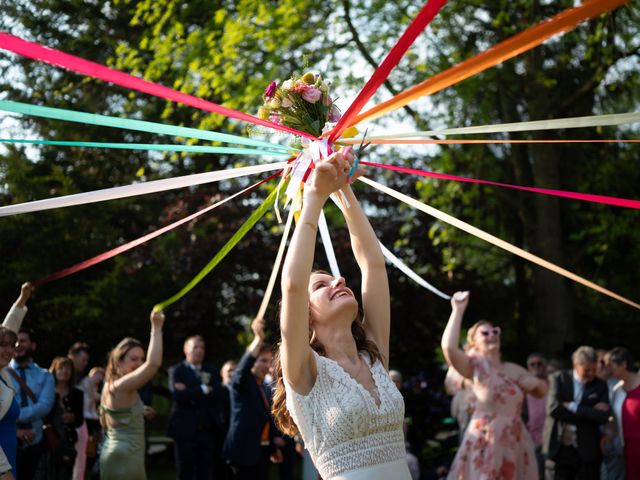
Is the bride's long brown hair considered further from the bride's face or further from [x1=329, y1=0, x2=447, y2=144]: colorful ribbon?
[x1=329, y1=0, x2=447, y2=144]: colorful ribbon

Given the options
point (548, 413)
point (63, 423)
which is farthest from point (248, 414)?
point (548, 413)

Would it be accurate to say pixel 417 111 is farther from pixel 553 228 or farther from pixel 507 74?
pixel 553 228

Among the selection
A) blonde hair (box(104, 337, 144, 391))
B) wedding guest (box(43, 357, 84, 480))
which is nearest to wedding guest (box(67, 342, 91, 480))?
wedding guest (box(43, 357, 84, 480))

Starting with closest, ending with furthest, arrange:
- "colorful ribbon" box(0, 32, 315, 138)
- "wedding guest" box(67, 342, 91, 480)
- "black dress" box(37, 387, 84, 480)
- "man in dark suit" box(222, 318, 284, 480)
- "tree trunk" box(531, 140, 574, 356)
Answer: "colorful ribbon" box(0, 32, 315, 138) → "black dress" box(37, 387, 84, 480) → "wedding guest" box(67, 342, 91, 480) → "man in dark suit" box(222, 318, 284, 480) → "tree trunk" box(531, 140, 574, 356)

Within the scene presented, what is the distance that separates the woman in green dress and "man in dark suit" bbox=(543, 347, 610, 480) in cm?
413

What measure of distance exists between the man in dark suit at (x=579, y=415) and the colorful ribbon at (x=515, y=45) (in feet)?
20.0

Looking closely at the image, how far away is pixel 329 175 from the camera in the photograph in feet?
10.9

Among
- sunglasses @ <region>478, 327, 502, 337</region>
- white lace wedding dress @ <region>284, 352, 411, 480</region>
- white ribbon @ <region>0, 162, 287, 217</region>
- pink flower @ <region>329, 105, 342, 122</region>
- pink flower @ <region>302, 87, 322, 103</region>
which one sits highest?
pink flower @ <region>302, 87, 322, 103</region>

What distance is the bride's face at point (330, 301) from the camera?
3609mm

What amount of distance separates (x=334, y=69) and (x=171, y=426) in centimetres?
668

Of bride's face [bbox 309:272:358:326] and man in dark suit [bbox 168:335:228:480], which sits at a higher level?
bride's face [bbox 309:272:358:326]

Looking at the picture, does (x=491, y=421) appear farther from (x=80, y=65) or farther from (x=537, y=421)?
(x=80, y=65)

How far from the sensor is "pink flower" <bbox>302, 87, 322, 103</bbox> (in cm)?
406

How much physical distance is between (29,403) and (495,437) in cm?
388
